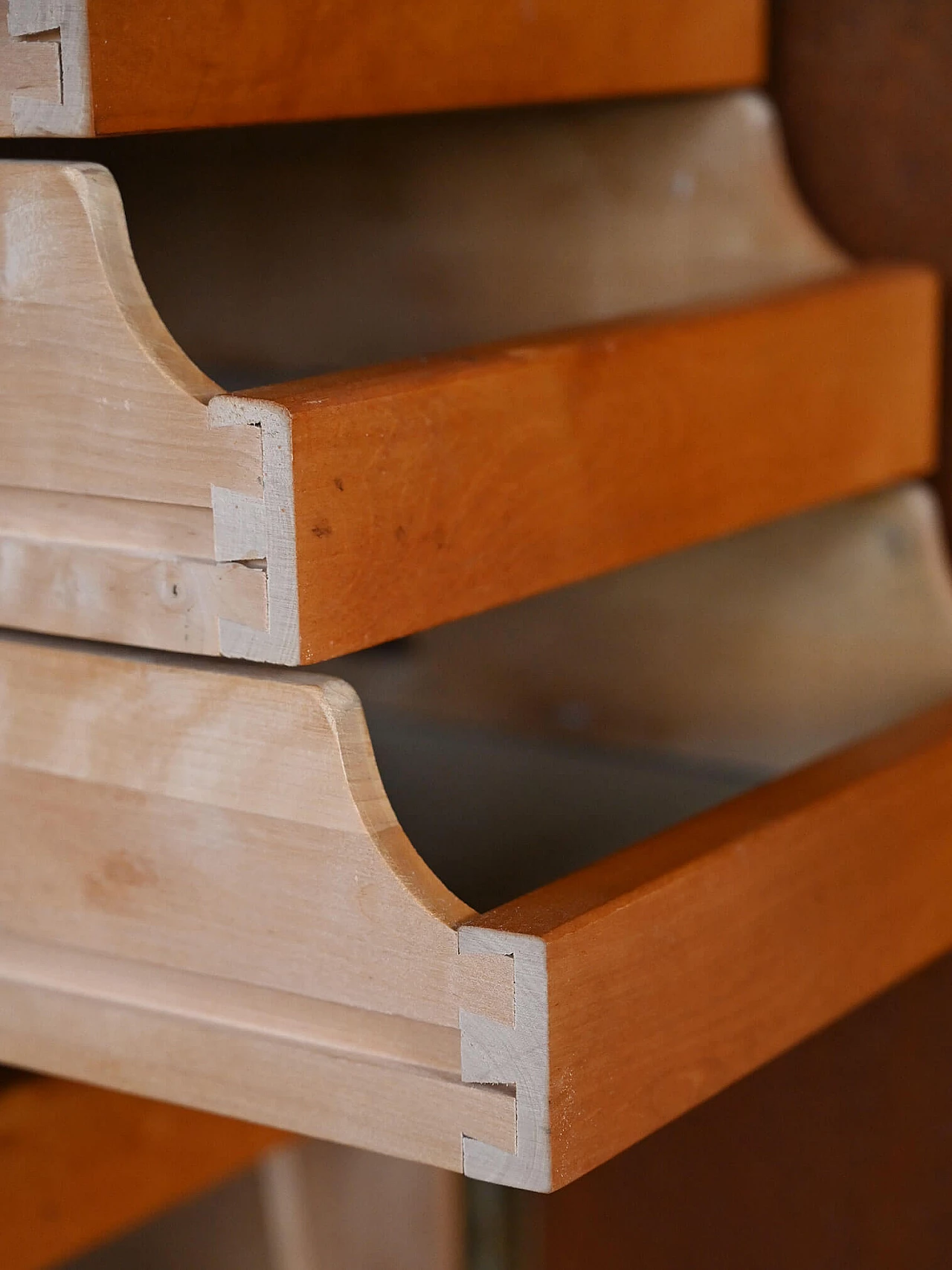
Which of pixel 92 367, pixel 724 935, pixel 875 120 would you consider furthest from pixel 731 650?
pixel 92 367

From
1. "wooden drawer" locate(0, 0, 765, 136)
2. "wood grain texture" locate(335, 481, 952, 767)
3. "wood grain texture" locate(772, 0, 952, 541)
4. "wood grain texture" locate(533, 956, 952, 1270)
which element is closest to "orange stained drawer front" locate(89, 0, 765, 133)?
"wooden drawer" locate(0, 0, 765, 136)

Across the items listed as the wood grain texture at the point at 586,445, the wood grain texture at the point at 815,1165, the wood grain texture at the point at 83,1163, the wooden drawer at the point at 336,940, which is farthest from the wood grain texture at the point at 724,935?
the wood grain texture at the point at 83,1163

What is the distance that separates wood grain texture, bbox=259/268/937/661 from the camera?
62 cm

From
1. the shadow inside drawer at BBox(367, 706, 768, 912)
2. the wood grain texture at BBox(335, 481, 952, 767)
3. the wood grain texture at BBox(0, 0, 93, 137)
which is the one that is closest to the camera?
the wood grain texture at BBox(0, 0, 93, 137)

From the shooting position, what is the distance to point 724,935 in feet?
2.30

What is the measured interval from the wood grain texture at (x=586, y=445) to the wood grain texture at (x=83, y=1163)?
431 millimetres

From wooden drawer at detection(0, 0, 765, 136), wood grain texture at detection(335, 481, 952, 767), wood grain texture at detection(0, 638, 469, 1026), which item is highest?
wooden drawer at detection(0, 0, 765, 136)

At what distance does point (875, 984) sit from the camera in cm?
81

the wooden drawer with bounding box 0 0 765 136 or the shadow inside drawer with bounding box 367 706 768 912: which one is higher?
the wooden drawer with bounding box 0 0 765 136

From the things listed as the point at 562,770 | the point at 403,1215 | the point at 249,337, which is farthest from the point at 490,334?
the point at 403,1215

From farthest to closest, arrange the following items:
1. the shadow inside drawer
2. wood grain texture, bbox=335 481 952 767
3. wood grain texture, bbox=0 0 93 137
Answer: wood grain texture, bbox=335 481 952 767, the shadow inside drawer, wood grain texture, bbox=0 0 93 137

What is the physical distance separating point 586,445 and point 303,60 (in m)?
0.17

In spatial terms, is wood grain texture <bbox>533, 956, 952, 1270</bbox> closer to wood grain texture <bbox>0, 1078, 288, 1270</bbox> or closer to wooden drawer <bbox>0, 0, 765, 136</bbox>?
wood grain texture <bbox>0, 1078, 288, 1270</bbox>

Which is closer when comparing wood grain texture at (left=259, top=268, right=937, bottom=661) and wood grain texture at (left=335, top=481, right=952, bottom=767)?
wood grain texture at (left=259, top=268, right=937, bottom=661)
